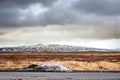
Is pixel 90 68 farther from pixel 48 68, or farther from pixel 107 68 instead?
pixel 48 68

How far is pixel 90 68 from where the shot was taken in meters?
82.8

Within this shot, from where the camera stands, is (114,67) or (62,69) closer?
(62,69)

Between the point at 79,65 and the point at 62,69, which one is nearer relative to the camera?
the point at 62,69

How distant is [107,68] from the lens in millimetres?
82062

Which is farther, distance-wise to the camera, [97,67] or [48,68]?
[97,67]

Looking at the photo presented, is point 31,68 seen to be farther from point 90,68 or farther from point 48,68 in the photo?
point 90,68

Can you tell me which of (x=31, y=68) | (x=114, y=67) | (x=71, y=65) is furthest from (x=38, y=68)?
(x=114, y=67)

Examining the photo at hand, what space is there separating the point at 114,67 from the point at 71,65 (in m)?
12.1

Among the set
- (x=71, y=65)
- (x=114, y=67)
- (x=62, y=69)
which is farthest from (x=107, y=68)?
(x=62, y=69)

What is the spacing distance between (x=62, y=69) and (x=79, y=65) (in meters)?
16.2

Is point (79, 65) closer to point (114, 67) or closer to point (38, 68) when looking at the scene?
point (114, 67)

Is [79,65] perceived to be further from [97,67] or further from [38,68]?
[38,68]

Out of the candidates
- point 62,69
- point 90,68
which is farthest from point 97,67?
point 62,69

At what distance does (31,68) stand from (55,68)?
6.03m
